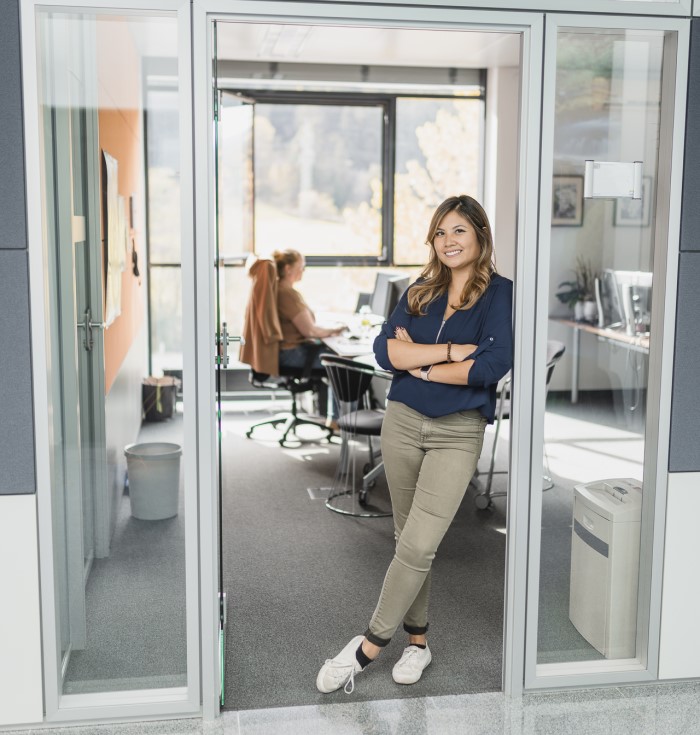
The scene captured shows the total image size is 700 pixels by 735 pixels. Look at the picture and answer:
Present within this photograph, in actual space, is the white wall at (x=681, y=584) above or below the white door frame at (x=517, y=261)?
below

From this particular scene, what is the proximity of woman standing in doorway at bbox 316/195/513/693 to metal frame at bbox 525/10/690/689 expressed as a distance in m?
0.17

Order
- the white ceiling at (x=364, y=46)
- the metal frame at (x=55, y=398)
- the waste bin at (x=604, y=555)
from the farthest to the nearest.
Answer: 1. the white ceiling at (x=364, y=46)
2. the waste bin at (x=604, y=555)
3. the metal frame at (x=55, y=398)

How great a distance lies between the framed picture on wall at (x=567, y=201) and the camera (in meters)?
2.95

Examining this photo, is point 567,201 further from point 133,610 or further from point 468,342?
point 133,610

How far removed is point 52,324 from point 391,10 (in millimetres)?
1358

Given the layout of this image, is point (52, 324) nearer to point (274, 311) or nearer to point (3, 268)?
point (3, 268)

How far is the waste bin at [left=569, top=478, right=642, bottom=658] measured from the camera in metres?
3.14

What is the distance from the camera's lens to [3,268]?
8.80ft

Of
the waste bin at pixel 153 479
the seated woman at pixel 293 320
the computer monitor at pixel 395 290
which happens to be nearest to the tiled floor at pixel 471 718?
the waste bin at pixel 153 479

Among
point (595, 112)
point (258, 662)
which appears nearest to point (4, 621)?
point (258, 662)

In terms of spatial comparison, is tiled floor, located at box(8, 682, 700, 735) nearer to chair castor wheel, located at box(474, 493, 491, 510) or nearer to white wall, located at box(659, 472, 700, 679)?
white wall, located at box(659, 472, 700, 679)

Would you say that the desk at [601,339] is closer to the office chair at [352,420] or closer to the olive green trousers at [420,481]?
the olive green trousers at [420,481]

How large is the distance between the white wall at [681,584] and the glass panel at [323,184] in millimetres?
5915

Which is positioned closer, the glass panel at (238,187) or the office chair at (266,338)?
the office chair at (266,338)
